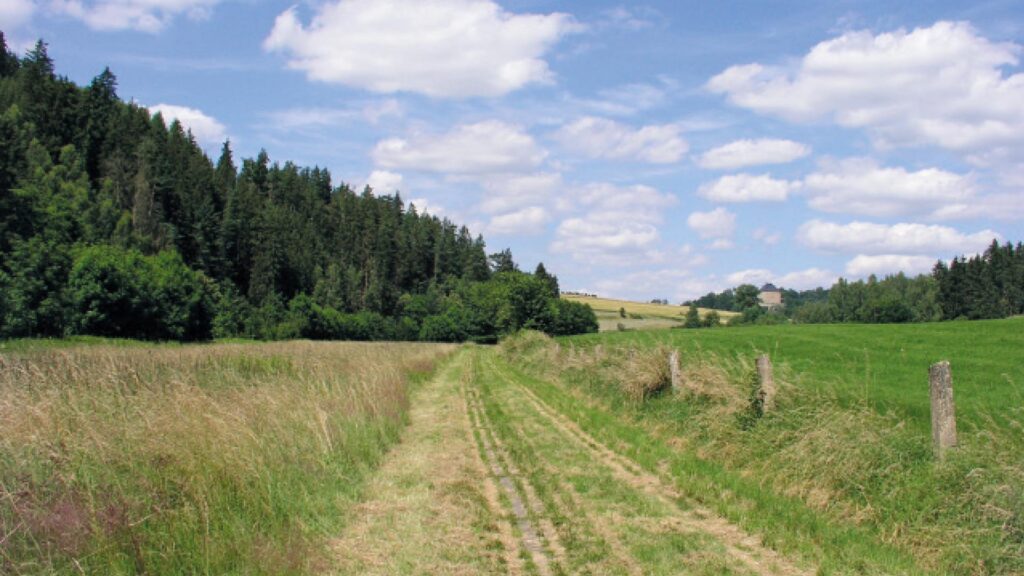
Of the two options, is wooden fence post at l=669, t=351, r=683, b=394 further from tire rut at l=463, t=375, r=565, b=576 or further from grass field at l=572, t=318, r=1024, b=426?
tire rut at l=463, t=375, r=565, b=576

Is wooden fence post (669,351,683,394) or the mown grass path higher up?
wooden fence post (669,351,683,394)

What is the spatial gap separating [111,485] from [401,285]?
4883 inches

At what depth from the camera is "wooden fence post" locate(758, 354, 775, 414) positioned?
33.5 feet

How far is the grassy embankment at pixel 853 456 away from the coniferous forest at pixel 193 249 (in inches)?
1854

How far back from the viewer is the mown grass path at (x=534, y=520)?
19.5ft

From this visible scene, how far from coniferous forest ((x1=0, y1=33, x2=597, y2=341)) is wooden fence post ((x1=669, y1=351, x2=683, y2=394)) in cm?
4572

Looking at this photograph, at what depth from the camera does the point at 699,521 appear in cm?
728

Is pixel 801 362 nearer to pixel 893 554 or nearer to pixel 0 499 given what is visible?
pixel 893 554

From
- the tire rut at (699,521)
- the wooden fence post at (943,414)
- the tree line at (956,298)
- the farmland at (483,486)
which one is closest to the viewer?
the farmland at (483,486)

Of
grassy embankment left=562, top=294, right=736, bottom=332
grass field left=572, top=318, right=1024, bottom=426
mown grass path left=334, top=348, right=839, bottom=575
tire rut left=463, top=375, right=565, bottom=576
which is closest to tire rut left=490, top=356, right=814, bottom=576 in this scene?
mown grass path left=334, top=348, right=839, bottom=575

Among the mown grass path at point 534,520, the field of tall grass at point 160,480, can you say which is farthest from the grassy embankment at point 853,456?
the field of tall grass at point 160,480

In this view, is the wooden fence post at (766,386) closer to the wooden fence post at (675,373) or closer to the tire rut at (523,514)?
the wooden fence post at (675,373)

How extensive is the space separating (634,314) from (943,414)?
→ 440 ft

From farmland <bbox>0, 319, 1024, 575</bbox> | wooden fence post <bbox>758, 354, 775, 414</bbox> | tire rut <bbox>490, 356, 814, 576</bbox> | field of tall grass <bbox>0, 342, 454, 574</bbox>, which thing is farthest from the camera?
wooden fence post <bbox>758, 354, 775, 414</bbox>
